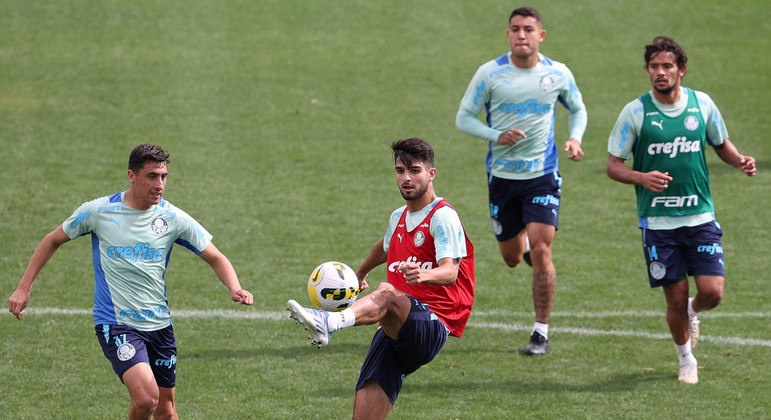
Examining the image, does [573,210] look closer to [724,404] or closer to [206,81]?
[724,404]

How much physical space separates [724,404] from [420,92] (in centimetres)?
1223

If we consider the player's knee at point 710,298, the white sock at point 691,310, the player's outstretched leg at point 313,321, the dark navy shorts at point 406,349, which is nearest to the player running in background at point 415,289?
the dark navy shorts at point 406,349

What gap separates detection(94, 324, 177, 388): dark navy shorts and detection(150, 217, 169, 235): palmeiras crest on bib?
26.2 inches

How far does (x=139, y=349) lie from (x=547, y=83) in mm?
4988

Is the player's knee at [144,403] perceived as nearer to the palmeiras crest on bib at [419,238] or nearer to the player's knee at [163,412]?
the player's knee at [163,412]

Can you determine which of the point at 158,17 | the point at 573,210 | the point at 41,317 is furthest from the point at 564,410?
the point at 158,17

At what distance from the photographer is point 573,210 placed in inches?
555

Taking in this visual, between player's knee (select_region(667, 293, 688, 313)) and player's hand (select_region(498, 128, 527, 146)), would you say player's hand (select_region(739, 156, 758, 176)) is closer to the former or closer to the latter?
player's knee (select_region(667, 293, 688, 313))

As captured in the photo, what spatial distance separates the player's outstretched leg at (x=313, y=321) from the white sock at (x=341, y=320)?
27mm

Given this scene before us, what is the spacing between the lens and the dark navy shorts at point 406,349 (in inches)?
248

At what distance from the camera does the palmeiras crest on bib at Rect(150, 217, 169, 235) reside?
6730mm

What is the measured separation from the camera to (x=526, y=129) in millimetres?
9648

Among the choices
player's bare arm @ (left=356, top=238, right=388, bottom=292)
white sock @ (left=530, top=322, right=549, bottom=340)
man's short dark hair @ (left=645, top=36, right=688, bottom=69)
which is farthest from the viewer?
white sock @ (left=530, top=322, right=549, bottom=340)

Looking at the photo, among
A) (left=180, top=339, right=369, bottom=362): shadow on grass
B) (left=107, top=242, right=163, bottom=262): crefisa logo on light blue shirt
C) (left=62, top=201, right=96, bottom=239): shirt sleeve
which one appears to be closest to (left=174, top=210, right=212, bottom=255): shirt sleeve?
(left=107, top=242, right=163, bottom=262): crefisa logo on light blue shirt
